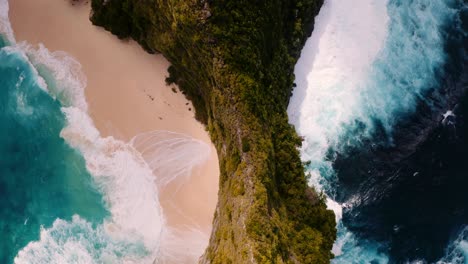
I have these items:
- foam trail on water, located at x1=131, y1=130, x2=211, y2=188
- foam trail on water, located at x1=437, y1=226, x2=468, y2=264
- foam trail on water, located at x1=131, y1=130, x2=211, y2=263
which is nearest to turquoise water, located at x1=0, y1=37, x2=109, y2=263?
foam trail on water, located at x1=131, y1=130, x2=211, y2=188

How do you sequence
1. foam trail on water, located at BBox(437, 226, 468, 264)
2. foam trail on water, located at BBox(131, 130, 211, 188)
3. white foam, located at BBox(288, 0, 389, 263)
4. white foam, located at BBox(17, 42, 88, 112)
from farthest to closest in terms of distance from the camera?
foam trail on water, located at BBox(437, 226, 468, 264), white foam, located at BBox(288, 0, 389, 263), white foam, located at BBox(17, 42, 88, 112), foam trail on water, located at BBox(131, 130, 211, 188)

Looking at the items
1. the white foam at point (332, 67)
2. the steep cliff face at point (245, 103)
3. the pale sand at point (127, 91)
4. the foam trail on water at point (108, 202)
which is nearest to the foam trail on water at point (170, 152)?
the pale sand at point (127, 91)

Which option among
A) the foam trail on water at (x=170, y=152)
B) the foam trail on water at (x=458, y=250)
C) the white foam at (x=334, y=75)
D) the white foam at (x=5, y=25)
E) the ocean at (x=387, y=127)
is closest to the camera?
the foam trail on water at (x=170, y=152)

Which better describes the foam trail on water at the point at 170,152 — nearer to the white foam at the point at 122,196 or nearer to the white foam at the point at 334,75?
the white foam at the point at 122,196

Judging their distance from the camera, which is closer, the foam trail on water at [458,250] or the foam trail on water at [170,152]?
the foam trail on water at [170,152]

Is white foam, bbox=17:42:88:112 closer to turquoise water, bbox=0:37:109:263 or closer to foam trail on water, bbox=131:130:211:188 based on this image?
turquoise water, bbox=0:37:109:263

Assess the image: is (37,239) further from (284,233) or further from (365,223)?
(365,223)

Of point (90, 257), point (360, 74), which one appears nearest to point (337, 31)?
point (360, 74)
